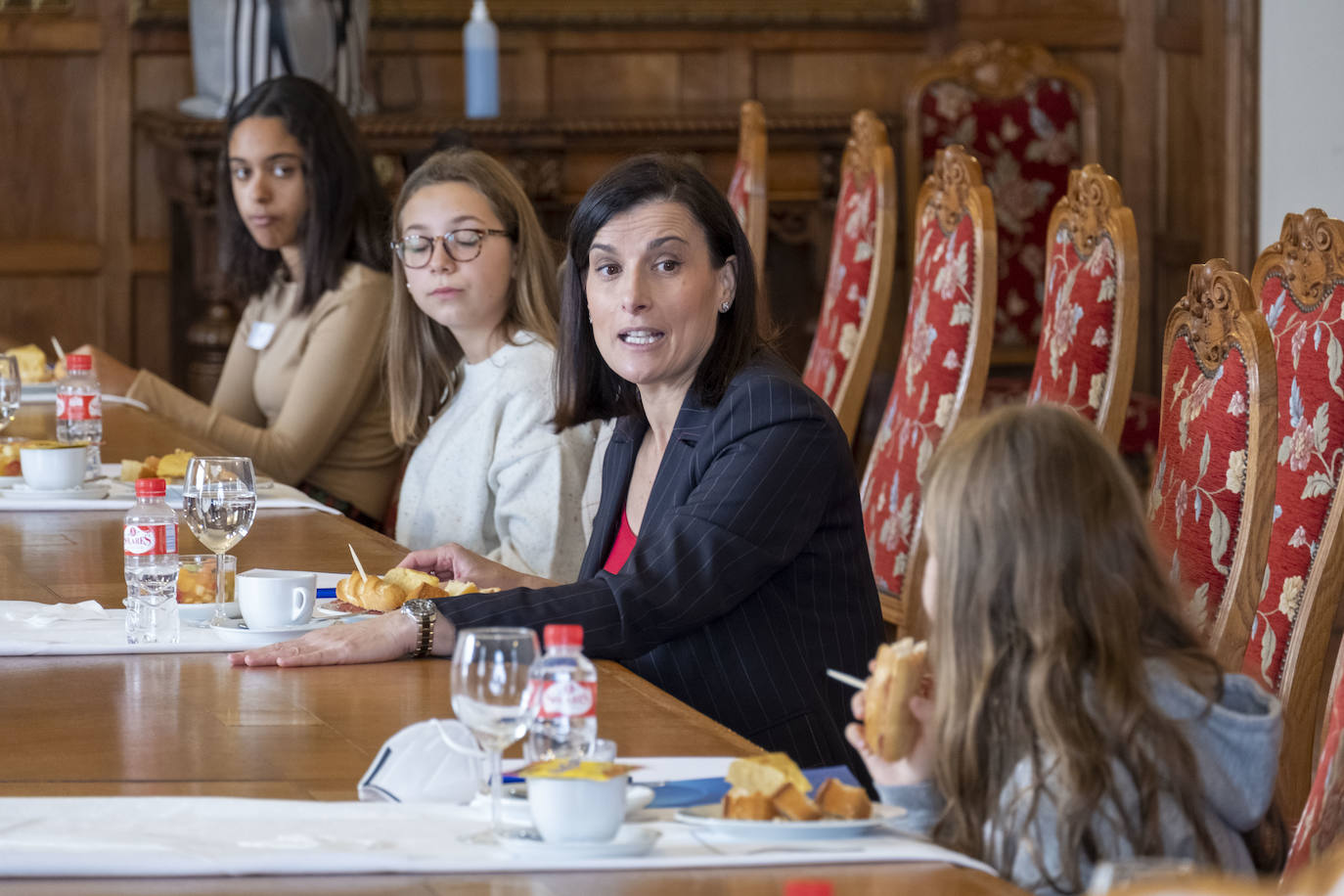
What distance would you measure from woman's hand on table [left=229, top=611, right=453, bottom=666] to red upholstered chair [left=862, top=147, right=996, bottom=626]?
3.95ft

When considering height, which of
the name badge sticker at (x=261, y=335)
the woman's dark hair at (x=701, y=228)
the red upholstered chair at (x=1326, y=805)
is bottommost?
the red upholstered chair at (x=1326, y=805)

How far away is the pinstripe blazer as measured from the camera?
1745 millimetres

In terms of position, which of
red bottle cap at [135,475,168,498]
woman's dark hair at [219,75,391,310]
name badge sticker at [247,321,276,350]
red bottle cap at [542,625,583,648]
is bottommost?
red bottle cap at [542,625,583,648]

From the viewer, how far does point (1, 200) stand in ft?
17.2

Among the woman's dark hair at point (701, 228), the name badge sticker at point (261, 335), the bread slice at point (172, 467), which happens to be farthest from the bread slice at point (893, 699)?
the name badge sticker at point (261, 335)

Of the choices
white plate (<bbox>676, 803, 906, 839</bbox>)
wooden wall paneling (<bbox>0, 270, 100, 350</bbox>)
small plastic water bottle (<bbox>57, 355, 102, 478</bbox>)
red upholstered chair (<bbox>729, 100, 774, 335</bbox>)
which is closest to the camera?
white plate (<bbox>676, 803, 906, 839</bbox>)

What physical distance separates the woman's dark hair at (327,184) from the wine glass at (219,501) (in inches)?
66.7

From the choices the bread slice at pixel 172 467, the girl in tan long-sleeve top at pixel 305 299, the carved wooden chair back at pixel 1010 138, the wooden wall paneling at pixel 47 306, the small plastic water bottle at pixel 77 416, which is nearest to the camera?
the bread slice at pixel 172 467

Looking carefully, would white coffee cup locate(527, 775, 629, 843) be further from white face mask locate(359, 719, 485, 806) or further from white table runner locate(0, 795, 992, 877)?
white face mask locate(359, 719, 485, 806)

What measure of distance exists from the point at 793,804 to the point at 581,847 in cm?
15

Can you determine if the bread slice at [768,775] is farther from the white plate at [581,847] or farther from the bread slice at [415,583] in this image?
the bread slice at [415,583]

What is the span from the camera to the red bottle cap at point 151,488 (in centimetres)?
177

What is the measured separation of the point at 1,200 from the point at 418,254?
9.68ft

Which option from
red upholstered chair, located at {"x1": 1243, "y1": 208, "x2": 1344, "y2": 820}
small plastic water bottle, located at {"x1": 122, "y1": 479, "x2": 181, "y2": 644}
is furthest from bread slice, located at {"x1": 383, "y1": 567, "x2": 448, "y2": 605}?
red upholstered chair, located at {"x1": 1243, "y1": 208, "x2": 1344, "y2": 820}
